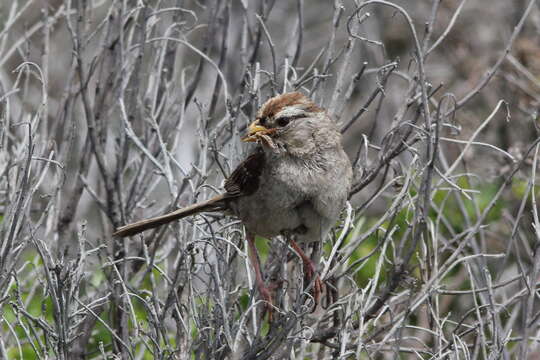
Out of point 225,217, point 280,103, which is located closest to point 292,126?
point 280,103

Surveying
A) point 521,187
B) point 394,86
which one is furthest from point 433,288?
point 394,86

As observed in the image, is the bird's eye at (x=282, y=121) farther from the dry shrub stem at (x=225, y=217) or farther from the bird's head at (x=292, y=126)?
the dry shrub stem at (x=225, y=217)

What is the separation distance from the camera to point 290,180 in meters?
3.74

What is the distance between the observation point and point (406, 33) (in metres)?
10.0

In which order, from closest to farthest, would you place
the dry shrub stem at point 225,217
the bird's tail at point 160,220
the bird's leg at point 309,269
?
the dry shrub stem at point 225,217, the bird's leg at point 309,269, the bird's tail at point 160,220

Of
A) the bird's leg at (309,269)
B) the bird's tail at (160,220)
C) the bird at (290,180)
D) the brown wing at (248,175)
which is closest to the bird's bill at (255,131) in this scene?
the bird at (290,180)

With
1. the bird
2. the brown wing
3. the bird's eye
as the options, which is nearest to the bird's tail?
the bird

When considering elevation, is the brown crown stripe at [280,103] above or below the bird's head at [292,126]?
above

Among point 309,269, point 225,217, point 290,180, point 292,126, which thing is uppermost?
point 292,126

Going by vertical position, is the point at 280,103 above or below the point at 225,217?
above

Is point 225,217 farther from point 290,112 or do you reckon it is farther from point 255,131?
point 290,112

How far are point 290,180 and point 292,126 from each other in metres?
0.26

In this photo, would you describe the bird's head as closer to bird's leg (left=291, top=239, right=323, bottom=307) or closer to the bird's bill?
the bird's bill

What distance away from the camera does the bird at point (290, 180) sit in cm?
367
